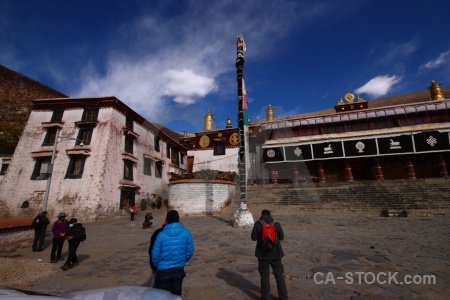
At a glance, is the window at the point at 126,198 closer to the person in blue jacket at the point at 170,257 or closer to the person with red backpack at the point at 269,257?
the person in blue jacket at the point at 170,257

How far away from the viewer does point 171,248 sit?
3539 mm

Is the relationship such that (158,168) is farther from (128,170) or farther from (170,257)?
(170,257)

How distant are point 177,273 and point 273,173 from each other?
2264cm

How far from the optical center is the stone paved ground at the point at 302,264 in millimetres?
4477

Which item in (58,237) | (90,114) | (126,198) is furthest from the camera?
(90,114)

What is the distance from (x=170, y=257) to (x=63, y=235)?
6.63 meters

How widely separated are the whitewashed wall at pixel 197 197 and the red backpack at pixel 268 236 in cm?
1504

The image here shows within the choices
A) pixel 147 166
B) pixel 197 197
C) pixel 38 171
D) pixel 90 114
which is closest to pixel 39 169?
pixel 38 171

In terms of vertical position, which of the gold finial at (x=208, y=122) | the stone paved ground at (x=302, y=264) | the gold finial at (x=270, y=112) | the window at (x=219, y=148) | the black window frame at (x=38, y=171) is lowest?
the stone paved ground at (x=302, y=264)

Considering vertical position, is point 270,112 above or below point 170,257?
above

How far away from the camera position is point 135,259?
7.43m

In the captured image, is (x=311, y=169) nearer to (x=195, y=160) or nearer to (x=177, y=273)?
(x=195, y=160)

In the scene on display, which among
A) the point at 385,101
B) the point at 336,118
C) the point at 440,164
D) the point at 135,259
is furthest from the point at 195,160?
the point at 385,101

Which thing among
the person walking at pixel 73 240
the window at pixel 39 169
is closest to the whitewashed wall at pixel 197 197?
the window at pixel 39 169
